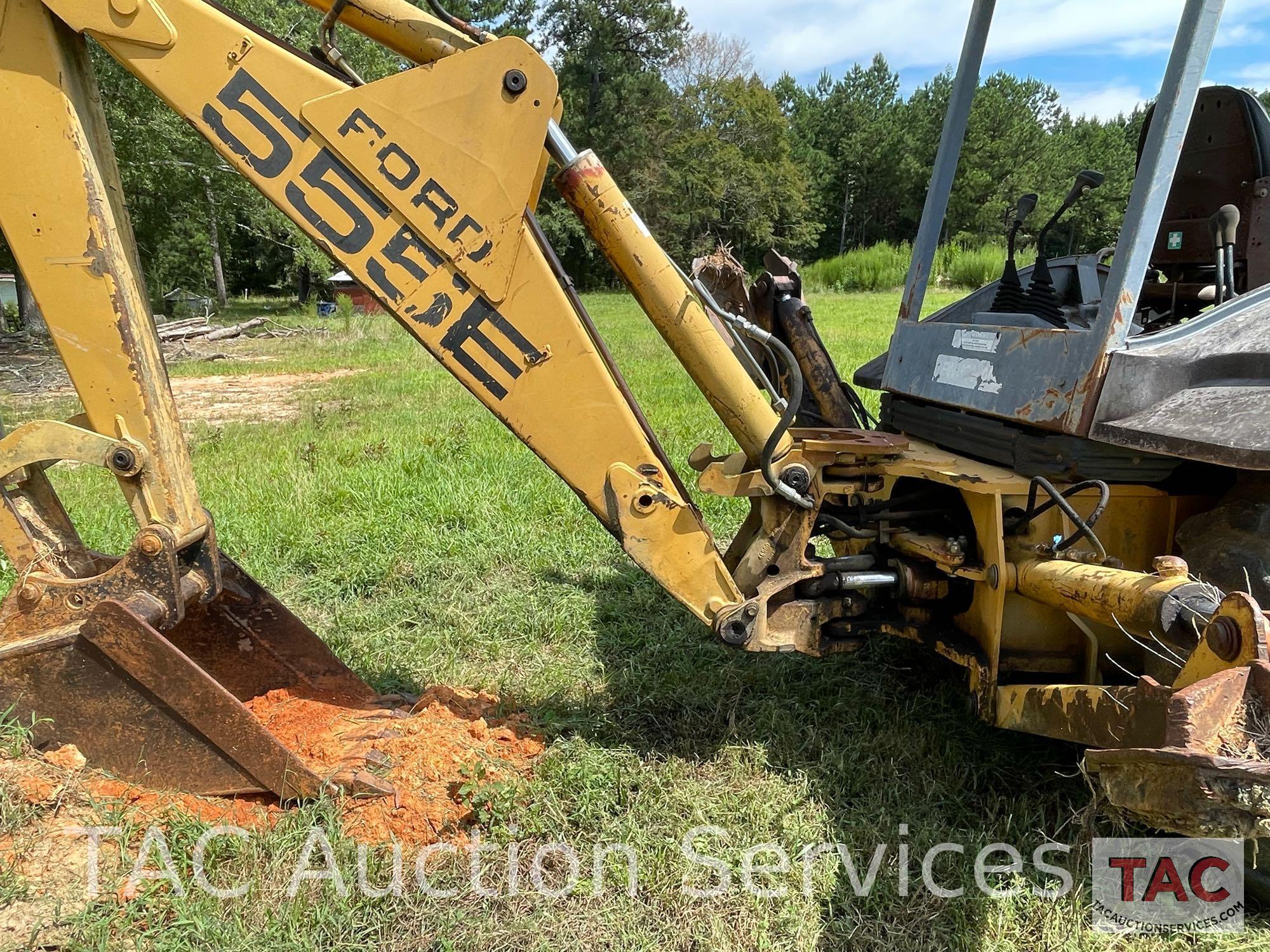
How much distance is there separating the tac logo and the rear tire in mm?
742

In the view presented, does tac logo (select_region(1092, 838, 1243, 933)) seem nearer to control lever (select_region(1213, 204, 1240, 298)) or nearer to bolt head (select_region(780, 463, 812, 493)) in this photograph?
bolt head (select_region(780, 463, 812, 493))

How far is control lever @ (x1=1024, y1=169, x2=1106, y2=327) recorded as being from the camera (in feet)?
9.50

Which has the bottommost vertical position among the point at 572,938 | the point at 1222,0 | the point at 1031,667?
the point at 572,938

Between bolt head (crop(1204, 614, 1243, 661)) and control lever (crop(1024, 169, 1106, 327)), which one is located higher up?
control lever (crop(1024, 169, 1106, 327))

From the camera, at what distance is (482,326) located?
2.46m

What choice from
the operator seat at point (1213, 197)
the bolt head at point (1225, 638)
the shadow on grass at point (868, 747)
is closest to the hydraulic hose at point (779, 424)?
the shadow on grass at point (868, 747)

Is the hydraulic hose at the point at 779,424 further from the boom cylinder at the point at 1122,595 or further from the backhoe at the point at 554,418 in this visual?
the boom cylinder at the point at 1122,595

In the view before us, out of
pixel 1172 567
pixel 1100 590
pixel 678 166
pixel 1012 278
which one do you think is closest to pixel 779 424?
pixel 1100 590

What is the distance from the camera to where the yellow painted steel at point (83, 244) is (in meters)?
2.21

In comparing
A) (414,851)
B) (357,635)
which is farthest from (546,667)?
(414,851)

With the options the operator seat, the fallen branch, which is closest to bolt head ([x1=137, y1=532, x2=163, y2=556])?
the operator seat

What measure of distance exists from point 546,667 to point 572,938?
1548mm

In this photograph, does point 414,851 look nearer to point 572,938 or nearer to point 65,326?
point 572,938

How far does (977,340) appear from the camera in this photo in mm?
2953
